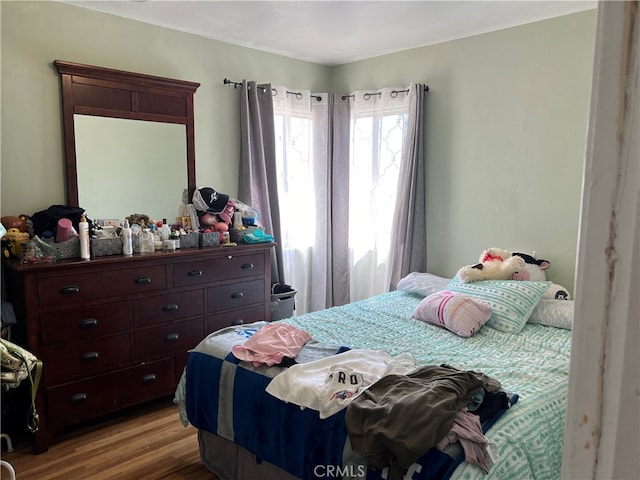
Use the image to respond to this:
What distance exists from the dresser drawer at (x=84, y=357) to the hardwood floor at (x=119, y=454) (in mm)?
352

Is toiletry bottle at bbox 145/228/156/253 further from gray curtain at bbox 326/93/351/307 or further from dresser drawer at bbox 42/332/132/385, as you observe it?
gray curtain at bbox 326/93/351/307

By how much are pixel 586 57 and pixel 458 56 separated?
0.89 meters

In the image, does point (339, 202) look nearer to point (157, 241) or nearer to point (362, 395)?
point (157, 241)

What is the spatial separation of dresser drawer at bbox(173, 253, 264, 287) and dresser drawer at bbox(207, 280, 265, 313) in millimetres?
64

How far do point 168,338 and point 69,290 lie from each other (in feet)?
2.18

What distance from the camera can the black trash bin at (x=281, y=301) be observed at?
12.2 ft

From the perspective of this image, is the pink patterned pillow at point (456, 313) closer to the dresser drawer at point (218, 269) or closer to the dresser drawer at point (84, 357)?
the dresser drawer at point (218, 269)

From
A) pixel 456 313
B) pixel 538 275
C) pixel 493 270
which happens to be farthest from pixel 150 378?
pixel 538 275

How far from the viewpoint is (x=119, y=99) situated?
10.3ft

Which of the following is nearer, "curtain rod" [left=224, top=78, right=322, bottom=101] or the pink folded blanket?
the pink folded blanket

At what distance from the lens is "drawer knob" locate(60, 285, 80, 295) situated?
258 cm

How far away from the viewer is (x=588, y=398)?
487 mm

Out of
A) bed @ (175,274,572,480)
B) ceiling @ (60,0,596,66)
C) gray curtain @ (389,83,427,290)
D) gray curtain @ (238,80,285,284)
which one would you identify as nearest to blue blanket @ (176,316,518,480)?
bed @ (175,274,572,480)

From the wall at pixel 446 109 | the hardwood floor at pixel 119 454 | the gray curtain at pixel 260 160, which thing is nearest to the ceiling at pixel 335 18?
the wall at pixel 446 109
